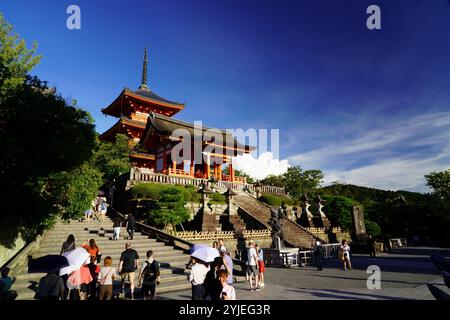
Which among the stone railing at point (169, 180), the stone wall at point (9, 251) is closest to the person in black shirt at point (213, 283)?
the stone wall at point (9, 251)

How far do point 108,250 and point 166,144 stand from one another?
18.3 meters

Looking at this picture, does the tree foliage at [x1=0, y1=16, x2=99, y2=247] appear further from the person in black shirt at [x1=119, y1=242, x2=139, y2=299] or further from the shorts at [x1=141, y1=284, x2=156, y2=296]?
the shorts at [x1=141, y1=284, x2=156, y2=296]

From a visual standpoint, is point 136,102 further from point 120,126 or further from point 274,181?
point 274,181

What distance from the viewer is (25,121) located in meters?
8.80

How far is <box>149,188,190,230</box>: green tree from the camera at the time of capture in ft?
55.7

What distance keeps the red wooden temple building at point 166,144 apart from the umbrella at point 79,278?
19434mm

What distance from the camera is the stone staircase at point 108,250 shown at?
8602 millimetres

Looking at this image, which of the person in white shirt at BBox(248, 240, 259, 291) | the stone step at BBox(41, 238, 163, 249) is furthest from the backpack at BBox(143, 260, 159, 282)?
the stone step at BBox(41, 238, 163, 249)

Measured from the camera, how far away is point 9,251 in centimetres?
988

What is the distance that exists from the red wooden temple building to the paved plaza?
17.3m

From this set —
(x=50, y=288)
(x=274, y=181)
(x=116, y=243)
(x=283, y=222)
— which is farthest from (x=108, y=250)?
(x=274, y=181)

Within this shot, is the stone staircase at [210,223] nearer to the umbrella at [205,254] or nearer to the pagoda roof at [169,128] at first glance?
the pagoda roof at [169,128]
